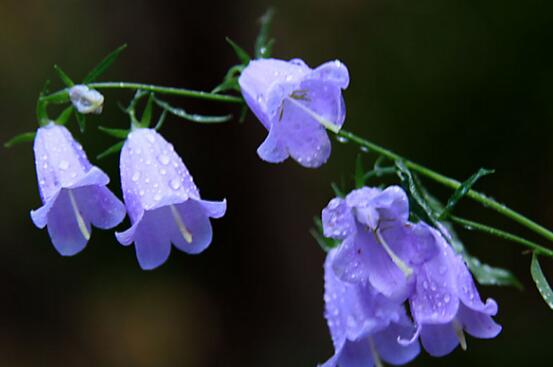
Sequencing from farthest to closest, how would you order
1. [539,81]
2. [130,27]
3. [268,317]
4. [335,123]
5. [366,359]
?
[268,317]
[130,27]
[539,81]
[366,359]
[335,123]

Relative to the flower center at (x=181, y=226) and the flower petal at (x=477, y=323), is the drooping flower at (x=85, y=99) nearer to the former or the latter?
the flower center at (x=181, y=226)

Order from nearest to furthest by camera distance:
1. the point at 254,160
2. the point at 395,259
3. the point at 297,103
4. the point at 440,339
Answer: the point at 395,259
the point at 440,339
the point at 297,103
the point at 254,160

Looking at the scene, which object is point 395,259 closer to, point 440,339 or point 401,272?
point 401,272

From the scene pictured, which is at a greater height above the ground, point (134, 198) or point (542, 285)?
point (134, 198)

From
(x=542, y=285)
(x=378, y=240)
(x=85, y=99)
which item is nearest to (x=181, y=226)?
(x=85, y=99)

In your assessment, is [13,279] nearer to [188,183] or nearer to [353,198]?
[188,183]

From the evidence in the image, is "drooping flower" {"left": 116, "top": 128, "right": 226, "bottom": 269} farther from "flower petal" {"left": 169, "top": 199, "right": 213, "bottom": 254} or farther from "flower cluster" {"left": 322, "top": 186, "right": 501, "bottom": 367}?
"flower cluster" {"left": 322, "top": 186, "right": 501, "bottom": 367}

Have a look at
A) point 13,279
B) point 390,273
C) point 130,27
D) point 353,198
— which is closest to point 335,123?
point 353,198
